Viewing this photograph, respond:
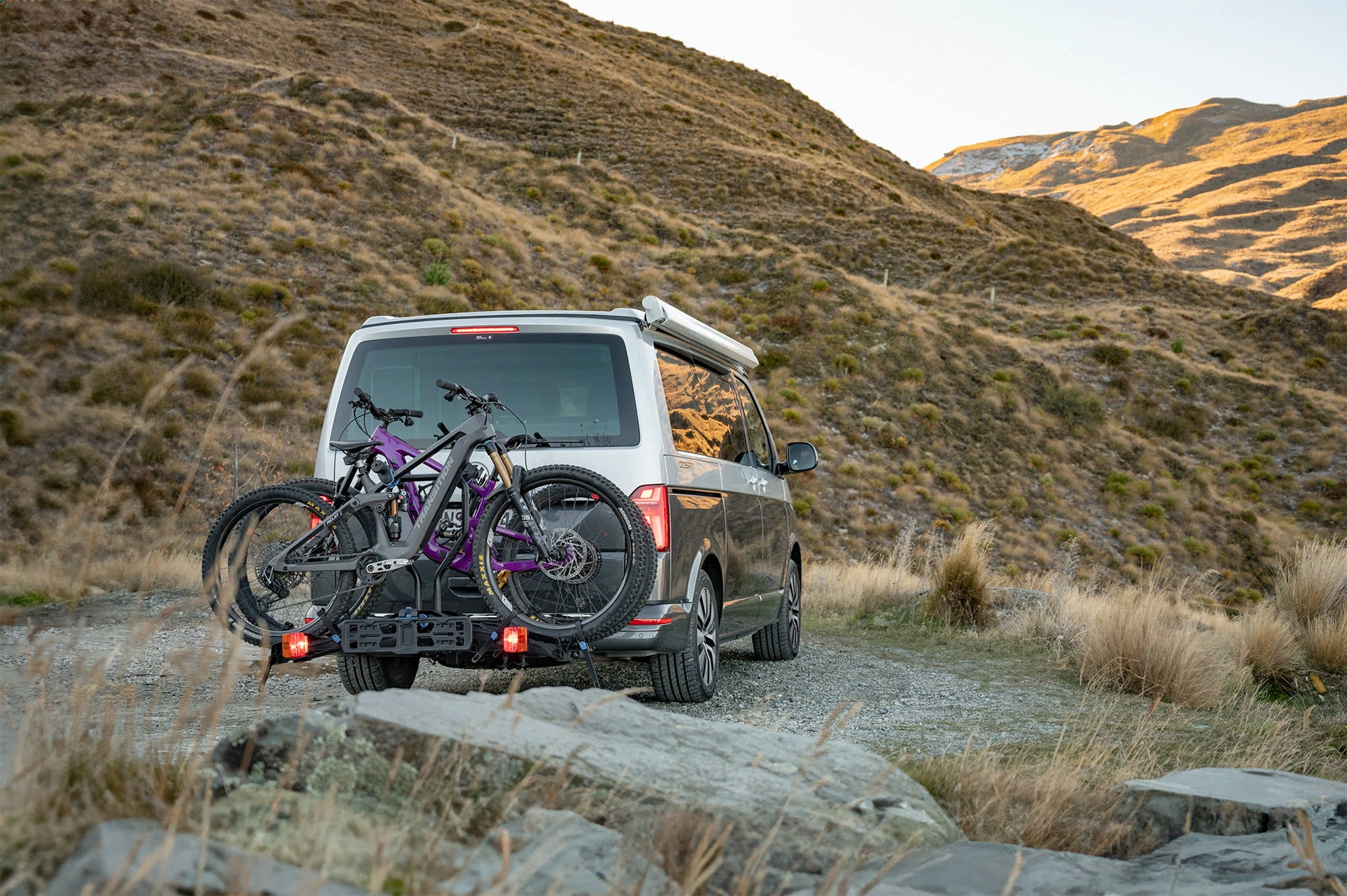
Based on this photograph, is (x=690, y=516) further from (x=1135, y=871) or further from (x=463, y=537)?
(x=1135, y=871)

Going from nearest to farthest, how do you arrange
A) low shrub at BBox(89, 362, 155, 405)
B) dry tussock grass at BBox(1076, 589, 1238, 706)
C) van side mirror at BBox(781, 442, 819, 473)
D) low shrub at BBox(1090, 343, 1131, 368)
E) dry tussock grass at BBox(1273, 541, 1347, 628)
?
dry tussock grass at BBox(1076, 589, 1238, 706), van side mirror at BBox(781, 442, 819, 473), dry tussock grass at BBox(1273, 541, 1347, 628), low shrub at BBox(89, 362, 155, 405), low shrub at BBox(1090, 343, 1131, 368)

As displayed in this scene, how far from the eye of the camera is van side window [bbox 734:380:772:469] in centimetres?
786

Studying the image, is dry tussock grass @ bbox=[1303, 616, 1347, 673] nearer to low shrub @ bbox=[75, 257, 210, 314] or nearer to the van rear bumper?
the van rear bumper

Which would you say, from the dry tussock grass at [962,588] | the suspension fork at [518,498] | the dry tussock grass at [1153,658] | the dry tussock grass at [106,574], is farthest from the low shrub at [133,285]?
the dry tussock grass at [1153,658]

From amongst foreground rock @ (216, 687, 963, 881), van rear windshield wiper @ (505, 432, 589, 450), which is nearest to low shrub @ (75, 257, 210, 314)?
van rear windshield wiper @ (505, 432, 589, 450)

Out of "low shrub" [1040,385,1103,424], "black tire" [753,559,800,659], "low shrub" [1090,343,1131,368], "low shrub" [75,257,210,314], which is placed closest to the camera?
"black tire" [753,559,800,659]

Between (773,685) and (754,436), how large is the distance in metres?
2.10

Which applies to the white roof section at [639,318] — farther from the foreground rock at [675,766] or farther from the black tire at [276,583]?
the foreground rock at [675,766]

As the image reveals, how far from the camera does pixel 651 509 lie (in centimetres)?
547

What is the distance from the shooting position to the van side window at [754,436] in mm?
7864

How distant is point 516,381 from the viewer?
5.80 meters

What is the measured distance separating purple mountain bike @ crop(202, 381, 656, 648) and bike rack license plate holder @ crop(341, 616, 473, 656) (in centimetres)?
9

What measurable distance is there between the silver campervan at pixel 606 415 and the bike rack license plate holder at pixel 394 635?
209 millimetres

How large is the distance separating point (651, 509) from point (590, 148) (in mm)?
44062
